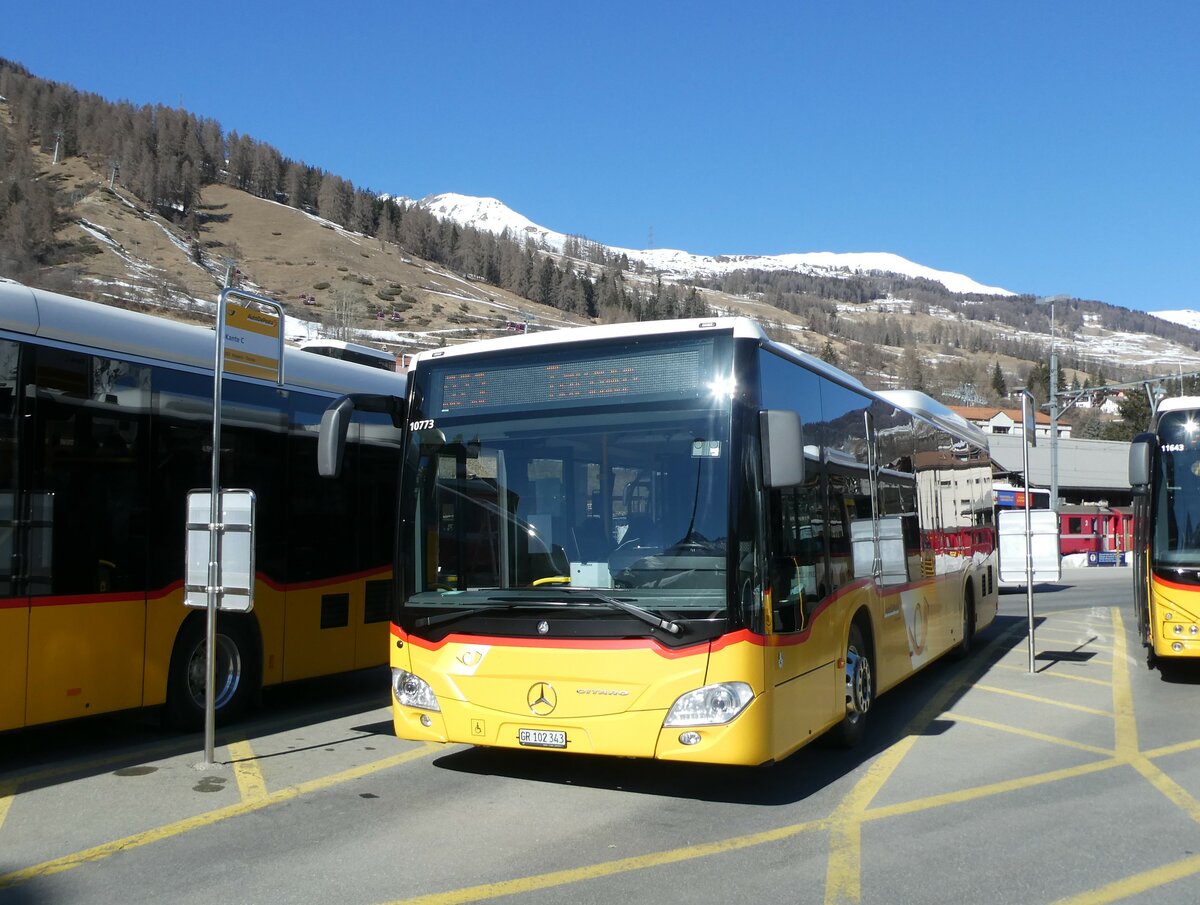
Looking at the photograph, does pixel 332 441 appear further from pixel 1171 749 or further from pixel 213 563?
pixel 1171 749

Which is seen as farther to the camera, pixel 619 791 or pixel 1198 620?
pixel 1198 620

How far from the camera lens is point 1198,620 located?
11.0 metres

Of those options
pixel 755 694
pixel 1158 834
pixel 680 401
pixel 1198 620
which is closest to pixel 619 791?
pixel 755 694

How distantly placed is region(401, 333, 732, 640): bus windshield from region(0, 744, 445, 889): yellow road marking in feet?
3.98

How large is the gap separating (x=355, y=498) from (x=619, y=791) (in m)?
4.40

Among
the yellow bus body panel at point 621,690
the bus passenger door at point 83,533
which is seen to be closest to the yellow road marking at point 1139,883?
the yellow bus body panel at point 621,690

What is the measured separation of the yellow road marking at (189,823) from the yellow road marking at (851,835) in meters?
3.16

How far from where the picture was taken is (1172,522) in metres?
11.5

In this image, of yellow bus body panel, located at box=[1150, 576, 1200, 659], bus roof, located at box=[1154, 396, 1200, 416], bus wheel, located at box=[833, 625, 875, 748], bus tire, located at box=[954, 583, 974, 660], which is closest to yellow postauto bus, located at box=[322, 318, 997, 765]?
bus wheel, located at box=[833, 625, 875, 748]

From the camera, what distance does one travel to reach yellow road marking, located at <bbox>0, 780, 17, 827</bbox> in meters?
6.46

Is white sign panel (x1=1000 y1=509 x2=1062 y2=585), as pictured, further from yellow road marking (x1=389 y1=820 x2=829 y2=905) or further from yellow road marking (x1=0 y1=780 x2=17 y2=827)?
yellow road marking (x1=0 y1=780 x2=17 y2=827)

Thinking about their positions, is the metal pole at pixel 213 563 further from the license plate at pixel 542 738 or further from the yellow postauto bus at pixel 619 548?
the license plate at pixel 542 738

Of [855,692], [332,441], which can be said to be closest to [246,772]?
[332,441]

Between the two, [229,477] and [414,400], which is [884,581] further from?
[229,477]
